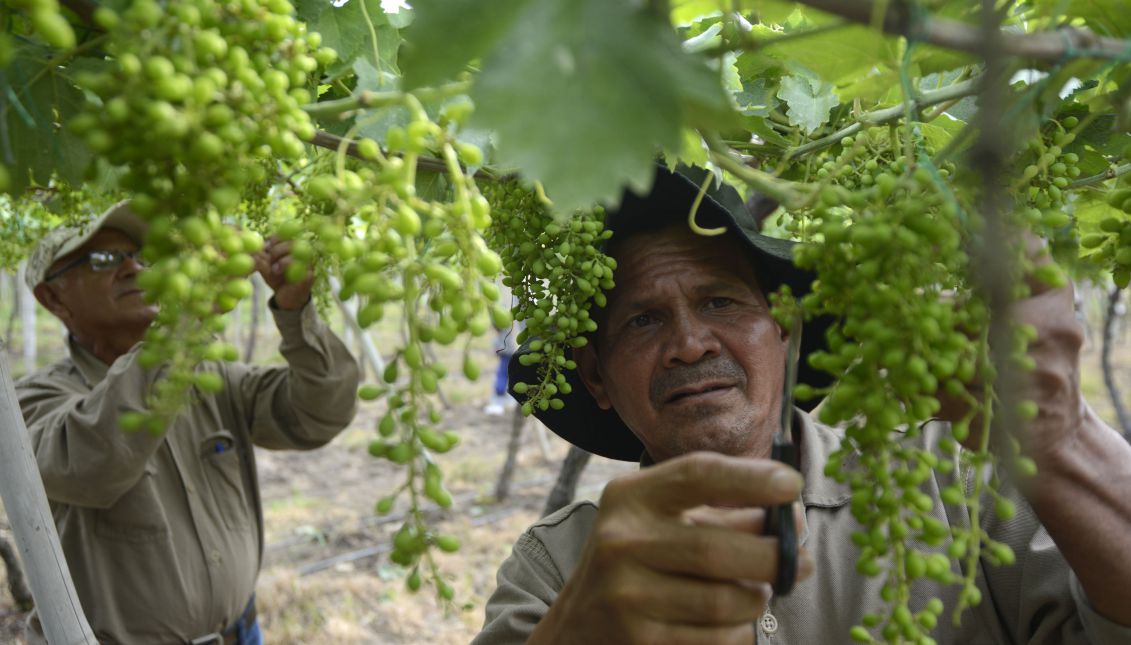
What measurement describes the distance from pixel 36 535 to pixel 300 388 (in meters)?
1.95

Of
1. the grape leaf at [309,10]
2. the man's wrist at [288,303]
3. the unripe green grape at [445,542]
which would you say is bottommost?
the man's wrist at [288,303]

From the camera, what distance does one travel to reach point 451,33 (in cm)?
65

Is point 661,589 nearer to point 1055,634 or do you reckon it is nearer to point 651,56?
point 651,56

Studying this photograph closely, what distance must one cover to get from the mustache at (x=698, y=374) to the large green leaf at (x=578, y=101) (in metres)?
1.27

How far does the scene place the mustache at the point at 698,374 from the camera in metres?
1.84

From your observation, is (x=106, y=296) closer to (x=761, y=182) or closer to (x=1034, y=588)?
(x=761, y=182)

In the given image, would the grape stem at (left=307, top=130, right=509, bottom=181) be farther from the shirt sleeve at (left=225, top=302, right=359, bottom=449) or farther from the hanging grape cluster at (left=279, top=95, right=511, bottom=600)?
the shirt sleeve at (left=225, top=302, right=359, bottom=449)

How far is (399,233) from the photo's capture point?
0.77 meters

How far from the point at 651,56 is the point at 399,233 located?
31cm

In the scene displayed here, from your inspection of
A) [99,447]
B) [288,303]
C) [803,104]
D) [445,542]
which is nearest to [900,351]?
[445,542]

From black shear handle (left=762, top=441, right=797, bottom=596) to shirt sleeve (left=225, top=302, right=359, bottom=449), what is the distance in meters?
2.57

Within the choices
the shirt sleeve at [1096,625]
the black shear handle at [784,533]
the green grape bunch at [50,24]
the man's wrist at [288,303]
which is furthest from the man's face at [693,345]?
the man's wrist at [288,303]

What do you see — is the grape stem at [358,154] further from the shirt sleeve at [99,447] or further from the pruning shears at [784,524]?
the shirt sleeve at [99,447]

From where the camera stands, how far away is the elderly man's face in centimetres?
329
